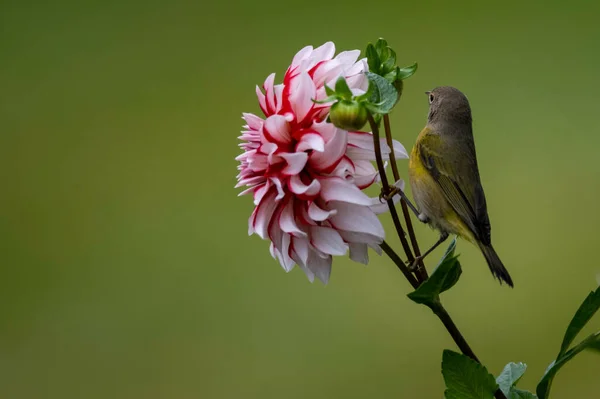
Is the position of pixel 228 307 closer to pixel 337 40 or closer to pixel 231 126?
pixel 231 126

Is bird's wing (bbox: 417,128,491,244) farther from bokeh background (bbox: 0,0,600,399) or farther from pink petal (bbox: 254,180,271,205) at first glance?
bokeh background (bbox: 0,0,600,399)

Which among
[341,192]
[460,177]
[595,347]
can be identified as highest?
[341,192]

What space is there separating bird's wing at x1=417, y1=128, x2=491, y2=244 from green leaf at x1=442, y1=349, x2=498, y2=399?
482 mm

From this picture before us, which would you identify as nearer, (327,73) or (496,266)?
(327,73)

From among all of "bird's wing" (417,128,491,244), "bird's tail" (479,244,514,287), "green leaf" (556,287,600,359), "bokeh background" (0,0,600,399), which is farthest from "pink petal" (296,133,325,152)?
"bokeh background" (0,0,600,399)

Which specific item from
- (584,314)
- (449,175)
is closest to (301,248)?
(584,314)

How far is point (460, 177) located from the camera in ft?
3.69

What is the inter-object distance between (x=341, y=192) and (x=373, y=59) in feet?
0.38

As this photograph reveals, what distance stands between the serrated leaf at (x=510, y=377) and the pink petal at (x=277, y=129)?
0.85ft

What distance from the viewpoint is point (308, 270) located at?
2.26ft

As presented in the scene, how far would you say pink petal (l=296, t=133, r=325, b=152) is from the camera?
0.61m

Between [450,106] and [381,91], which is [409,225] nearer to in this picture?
[381,91]

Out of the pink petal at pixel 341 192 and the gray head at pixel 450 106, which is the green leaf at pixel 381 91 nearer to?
the pink petal at pixel 341 192

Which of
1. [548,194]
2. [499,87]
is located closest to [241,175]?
[548,194]
